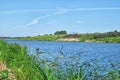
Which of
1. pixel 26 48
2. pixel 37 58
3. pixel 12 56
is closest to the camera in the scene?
pixel 37 58

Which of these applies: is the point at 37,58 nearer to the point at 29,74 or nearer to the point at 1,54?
the point at 29,74

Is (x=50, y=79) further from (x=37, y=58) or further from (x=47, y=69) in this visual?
(x=37, y=58)

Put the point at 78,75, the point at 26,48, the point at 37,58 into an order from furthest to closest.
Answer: the point at 26,48 → the point at 37,58 → the point at 78,75

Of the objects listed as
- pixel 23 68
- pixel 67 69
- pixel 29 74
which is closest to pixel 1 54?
pixel 23 68

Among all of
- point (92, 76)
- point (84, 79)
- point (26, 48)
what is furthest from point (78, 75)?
point (26, 48)

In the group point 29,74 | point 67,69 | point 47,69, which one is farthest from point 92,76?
point 29,74

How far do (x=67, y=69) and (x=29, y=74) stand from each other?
187cm

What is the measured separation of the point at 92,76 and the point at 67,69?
2.16ft

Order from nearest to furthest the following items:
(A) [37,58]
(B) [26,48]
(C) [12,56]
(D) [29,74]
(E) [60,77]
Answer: (E) [60,77]
(D) [29,74]
(A) [37,58]
(C) [12,56]
(B) [26,48]

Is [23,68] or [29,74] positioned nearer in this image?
[29,74]

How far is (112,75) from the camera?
977 centimetres

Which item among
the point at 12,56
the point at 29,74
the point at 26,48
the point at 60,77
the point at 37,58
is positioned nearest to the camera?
the point at 60,77

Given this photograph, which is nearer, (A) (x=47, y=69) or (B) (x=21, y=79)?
(A) (x=47, y=69)

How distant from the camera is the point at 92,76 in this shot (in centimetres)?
1071
